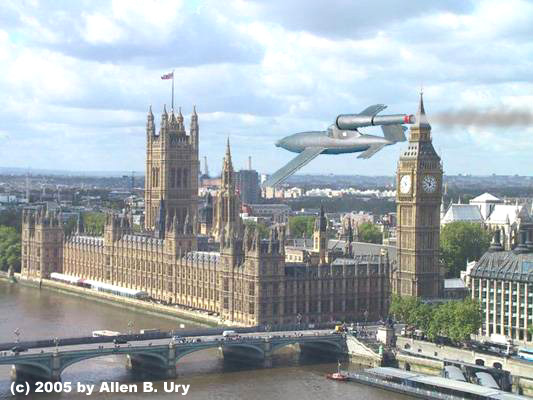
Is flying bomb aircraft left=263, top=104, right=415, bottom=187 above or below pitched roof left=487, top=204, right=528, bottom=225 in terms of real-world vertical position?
above

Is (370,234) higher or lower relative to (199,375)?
higher

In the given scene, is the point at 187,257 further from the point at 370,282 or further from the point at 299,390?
the point at 299,390

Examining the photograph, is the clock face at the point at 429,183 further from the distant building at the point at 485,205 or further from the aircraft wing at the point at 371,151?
the aircraft wing at the point at 371,151

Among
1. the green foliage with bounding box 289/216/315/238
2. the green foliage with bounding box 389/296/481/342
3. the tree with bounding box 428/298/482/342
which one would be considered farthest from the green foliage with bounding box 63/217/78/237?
the tree with bounding box 428/298/482/342

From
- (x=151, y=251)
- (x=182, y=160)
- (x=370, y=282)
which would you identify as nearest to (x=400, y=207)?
(x=370, y=282)

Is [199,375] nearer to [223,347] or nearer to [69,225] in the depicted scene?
[223,347]

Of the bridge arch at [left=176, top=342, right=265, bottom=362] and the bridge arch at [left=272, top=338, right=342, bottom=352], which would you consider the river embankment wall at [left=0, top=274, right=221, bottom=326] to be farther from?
the bridge arch at [left=176, top=342, right=265, bottom=362]

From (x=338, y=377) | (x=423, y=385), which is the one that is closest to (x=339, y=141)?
(x=423, y=385)
